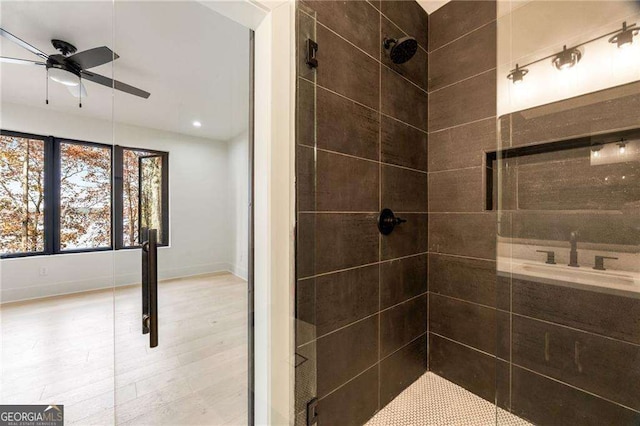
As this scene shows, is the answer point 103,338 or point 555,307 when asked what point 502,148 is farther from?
point 103,338

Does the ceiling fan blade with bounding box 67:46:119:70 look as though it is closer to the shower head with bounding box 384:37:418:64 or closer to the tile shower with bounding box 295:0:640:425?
the tile shower with bounding box 295:0:640:425

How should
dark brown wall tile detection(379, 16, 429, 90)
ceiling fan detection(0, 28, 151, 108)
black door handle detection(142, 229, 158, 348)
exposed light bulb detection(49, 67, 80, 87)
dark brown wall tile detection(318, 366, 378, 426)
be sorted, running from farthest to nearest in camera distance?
exposed light bulb detection(49, 67, 80, 87)
ceiling fan detection(0, 28, 151, 108)
dark brown wall tile detection(379, 16, 429, 90)
dark brown wall tile detection(318, 366, 378, 426)
black door handle detection(142, 229, 158, 348)

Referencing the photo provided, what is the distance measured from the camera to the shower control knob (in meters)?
1.51

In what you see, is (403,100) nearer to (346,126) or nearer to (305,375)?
(346,126)

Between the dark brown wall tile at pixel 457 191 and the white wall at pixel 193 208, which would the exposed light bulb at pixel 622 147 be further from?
the white wall at pixel 193 208

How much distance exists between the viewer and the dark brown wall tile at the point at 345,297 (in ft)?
4.05

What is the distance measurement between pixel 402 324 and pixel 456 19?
213 centimetres

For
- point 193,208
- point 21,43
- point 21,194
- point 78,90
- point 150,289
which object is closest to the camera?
point 150,289

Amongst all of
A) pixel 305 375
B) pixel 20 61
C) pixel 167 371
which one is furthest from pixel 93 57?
pixel 305 375

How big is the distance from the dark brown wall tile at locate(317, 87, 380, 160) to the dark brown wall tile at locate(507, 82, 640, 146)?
86 centimetres

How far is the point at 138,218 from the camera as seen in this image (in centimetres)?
122

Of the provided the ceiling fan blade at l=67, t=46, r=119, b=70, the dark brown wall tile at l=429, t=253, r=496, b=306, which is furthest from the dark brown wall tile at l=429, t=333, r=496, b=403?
the ceiling fan blade at l=67, t=46, r=119, b=70

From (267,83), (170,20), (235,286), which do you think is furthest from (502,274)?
(170,20)

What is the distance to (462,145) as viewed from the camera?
5.57 feet
